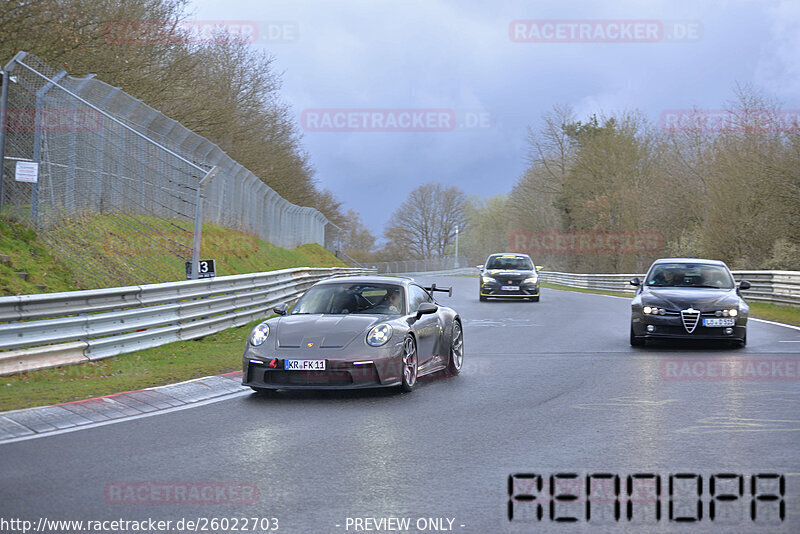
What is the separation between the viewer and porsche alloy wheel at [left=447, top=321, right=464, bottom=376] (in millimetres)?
11664

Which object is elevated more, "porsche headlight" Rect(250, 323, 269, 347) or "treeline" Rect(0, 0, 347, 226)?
"treeline" Rect(0, 0, 347, 226)

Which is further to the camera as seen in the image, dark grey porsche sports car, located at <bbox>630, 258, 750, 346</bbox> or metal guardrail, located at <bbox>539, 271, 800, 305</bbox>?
metal guardrail, located at <bbox>539, 271, 800, 305</bbox>

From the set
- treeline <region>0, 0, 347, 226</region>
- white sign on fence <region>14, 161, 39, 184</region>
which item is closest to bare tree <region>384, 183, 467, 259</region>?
treeline <region>0, 0, 347, 226</region>

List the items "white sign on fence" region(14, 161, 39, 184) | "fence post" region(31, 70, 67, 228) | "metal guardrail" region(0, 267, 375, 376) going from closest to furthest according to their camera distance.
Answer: "metal guardrail" region(0, 267, 375, 376)
"white sign on fence" region(14, 161, 39, 184)
"fence post" region(31, 70, 67, 228)

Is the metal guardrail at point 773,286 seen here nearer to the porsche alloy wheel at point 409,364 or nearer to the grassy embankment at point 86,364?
the grassy embankment at point 86,364

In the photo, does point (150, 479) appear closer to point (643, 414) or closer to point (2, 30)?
point (643, 414)

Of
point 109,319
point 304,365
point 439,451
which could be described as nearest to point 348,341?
point 304,365

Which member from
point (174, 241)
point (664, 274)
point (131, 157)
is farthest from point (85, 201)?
point (664, 274)

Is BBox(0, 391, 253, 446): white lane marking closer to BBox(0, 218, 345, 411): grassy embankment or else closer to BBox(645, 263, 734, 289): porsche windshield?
BBox(0, 218, 345, 411): grassy embankment

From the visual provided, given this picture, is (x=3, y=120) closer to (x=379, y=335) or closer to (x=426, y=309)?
(x=426, y=309)

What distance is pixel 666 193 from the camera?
157ft

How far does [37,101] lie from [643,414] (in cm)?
1211

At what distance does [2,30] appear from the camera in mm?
18469

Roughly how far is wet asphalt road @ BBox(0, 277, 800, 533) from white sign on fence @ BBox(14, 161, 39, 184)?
725 centimetres
